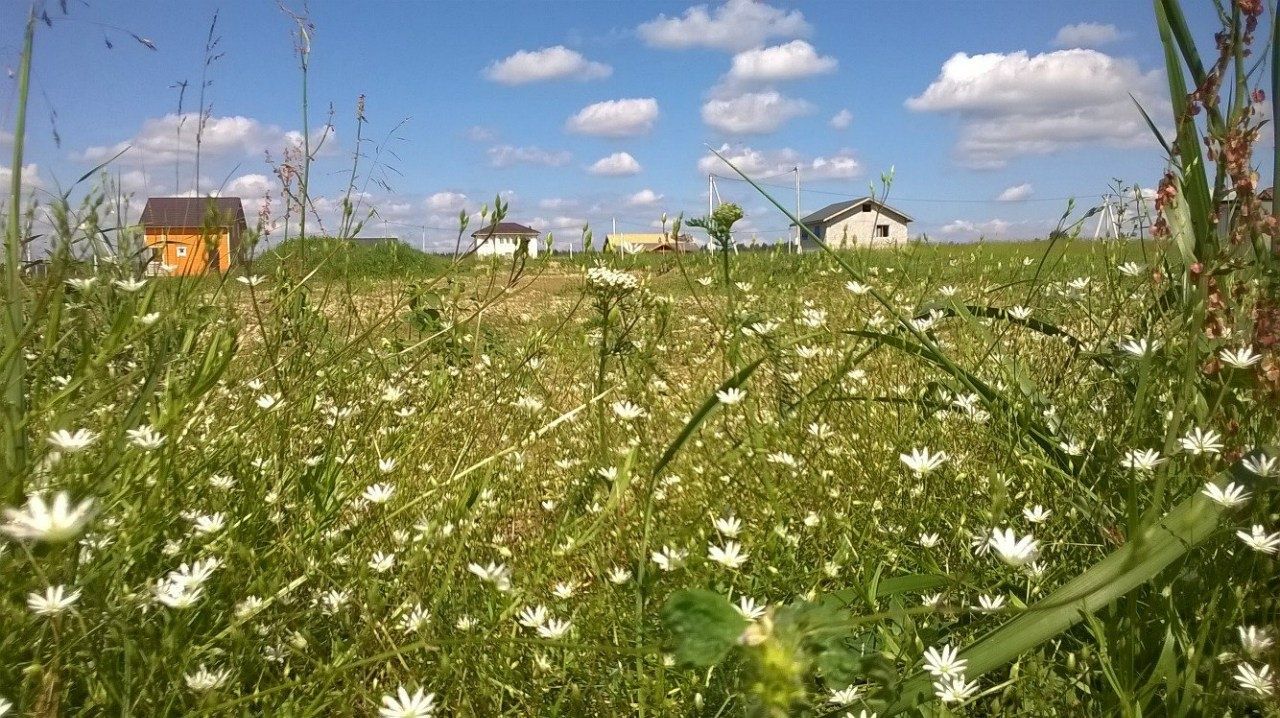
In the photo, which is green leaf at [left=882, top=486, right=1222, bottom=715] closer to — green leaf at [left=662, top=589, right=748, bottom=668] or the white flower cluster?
green leaf at [left=662, top=589, right=748, bottom=668]

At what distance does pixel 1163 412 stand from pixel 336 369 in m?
1.93

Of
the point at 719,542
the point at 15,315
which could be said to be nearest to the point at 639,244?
the point at 719,542

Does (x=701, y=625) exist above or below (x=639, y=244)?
below

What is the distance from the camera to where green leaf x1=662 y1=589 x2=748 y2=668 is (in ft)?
2.56

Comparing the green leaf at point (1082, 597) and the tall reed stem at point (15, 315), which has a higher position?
the tall reed stem at point (15, 315)

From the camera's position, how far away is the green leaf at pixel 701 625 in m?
0.78

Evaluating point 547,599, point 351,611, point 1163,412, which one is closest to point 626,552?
point 547,599

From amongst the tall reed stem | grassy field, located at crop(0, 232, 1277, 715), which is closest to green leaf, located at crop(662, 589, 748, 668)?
grassy field, located at crop(0, 232, 1277, 715)

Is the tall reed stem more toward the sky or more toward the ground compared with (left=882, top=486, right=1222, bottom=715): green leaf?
more toward the sky

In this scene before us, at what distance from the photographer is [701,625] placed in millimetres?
805

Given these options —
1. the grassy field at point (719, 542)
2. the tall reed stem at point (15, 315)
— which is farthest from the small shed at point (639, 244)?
the tall reed stem at point (15, 315)

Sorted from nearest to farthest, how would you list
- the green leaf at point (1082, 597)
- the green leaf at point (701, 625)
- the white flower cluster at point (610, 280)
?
the green leaf at point (701, 625), the green leaf at point (1082, 597), the white flower cluster at point (610, 280)

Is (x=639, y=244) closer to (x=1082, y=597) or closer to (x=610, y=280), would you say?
(x=610, y=280)

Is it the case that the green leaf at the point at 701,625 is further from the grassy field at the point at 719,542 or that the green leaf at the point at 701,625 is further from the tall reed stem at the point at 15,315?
the tall reed stem at the point at 15,315
